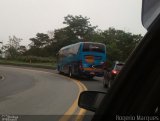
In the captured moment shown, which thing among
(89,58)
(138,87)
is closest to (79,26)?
(89,58)

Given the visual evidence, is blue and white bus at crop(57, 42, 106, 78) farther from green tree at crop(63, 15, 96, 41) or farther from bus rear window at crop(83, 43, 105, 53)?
green tree at crop(63, 15, 96, 41)

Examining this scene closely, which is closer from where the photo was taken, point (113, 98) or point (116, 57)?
point (113, 98)

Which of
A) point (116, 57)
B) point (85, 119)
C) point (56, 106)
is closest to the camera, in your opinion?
point (85, 119)

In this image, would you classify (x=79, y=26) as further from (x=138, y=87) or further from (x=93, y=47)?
(x=138, y=87)

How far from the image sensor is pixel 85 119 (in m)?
8.91

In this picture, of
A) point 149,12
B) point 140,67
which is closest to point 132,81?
point 140,67

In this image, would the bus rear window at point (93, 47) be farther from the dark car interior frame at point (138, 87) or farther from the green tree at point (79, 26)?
the green tree at point (79, 26)

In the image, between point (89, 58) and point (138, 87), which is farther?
point (89, 58)

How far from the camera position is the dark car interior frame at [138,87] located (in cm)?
199

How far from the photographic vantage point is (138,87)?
206 cm

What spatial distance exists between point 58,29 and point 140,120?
88.1 metres

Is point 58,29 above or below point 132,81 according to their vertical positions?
above

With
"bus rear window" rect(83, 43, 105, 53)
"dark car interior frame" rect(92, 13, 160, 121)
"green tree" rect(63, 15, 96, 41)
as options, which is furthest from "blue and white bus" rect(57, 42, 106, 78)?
"green tree" rect(63, 15, 96, 41)

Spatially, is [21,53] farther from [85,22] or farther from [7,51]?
[85,22]
